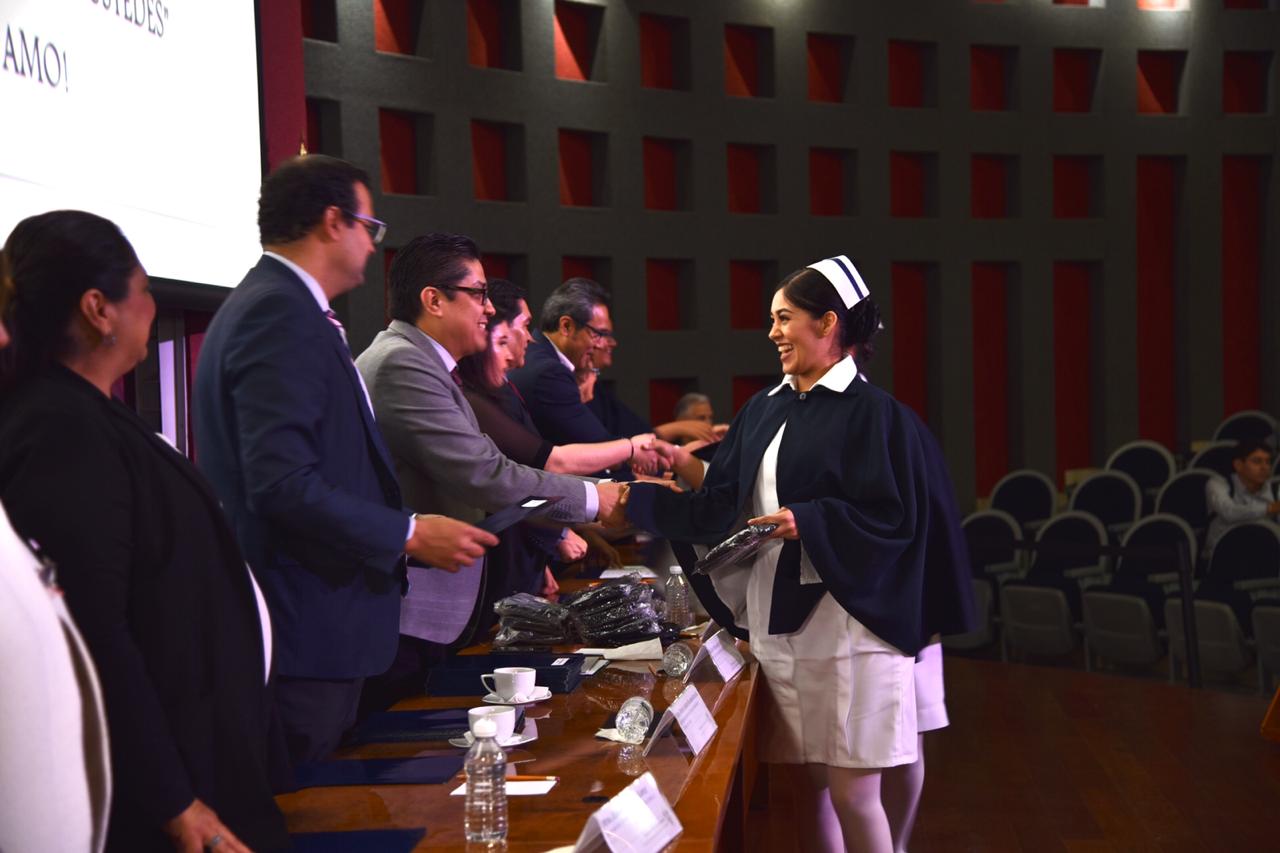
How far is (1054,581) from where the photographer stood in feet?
19.8

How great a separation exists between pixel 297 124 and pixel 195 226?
46.2 inches

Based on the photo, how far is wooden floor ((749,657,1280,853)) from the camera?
12.6ft

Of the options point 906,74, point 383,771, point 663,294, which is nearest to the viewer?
point 383,771

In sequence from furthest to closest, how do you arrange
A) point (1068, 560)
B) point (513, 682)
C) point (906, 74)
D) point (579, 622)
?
point (906, 74), point (1068, 560), point (579, 622), point (513, 682)

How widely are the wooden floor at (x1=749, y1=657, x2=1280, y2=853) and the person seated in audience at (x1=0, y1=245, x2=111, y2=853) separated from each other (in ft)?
9.13

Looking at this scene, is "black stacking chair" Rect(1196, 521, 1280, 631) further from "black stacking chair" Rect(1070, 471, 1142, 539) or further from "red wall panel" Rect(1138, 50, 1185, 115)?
"red wall panel" Rect(1138, 50, 1185, 115)

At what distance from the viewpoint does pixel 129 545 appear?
1440 millimetres

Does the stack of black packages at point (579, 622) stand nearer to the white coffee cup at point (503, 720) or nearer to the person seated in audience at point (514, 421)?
the person seated in audience at point (514, 421)

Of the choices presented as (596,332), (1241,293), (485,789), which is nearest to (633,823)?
(485,789)

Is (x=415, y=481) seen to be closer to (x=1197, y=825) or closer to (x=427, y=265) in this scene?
(x=427, y=265)

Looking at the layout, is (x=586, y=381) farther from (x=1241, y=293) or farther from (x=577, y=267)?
(x=1241, y=293)

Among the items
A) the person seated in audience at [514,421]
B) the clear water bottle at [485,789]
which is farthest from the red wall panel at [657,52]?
the clear water bottle at [485,789]

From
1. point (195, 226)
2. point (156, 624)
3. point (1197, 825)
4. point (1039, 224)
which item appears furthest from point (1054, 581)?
point (156, 624)

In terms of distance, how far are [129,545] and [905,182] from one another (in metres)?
7.94
